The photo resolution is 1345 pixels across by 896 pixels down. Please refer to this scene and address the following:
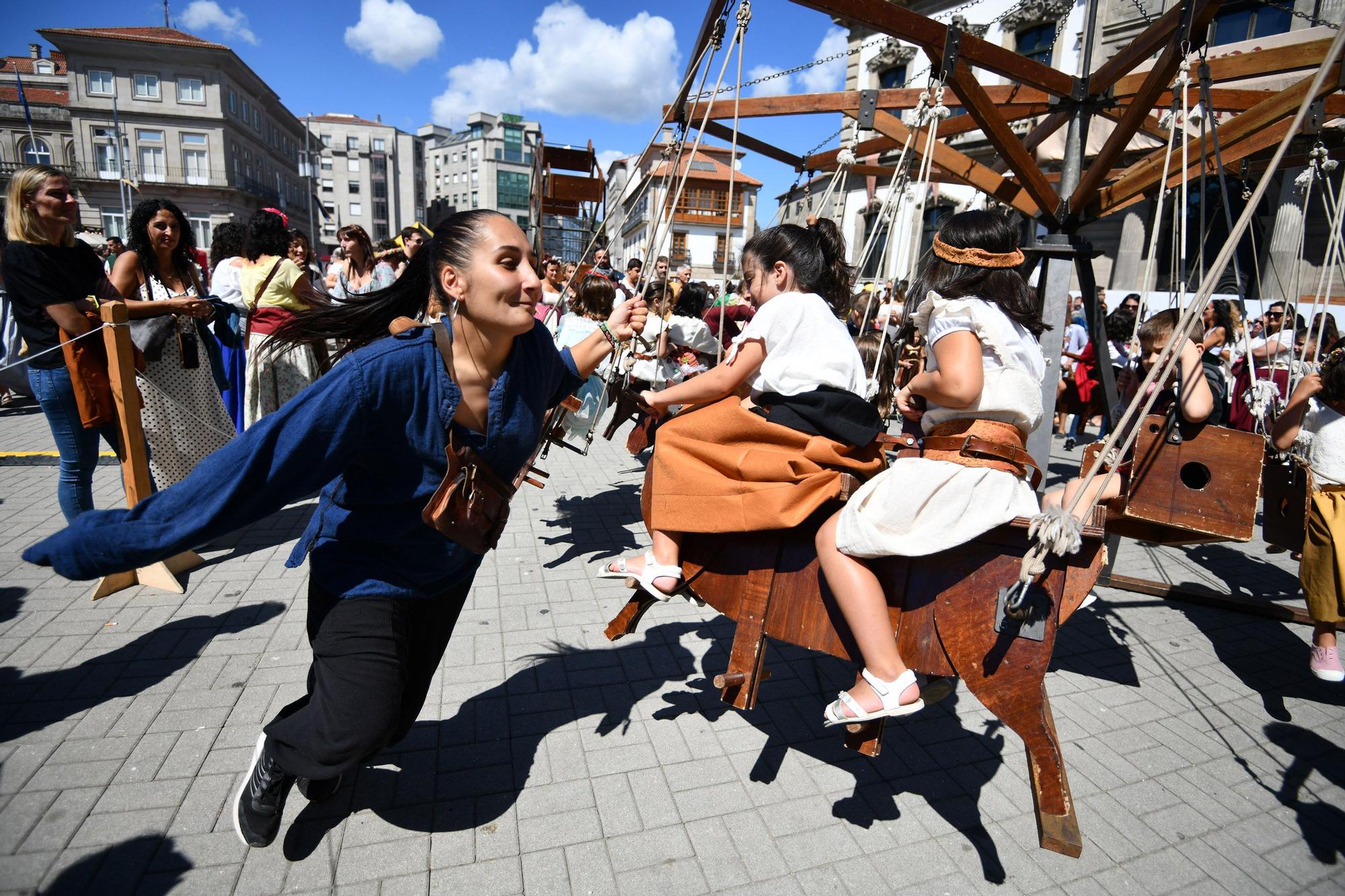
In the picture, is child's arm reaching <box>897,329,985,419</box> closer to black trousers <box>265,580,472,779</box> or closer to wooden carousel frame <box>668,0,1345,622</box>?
wooden carousel frame <box>668,0,1345,622</box>

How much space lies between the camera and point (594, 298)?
17.5 feet

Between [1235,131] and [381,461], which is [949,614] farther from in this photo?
[1235,131]

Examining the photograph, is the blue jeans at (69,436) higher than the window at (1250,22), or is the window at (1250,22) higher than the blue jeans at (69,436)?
the window at (1250,22)

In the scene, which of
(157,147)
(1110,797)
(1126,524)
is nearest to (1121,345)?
(1126,524)

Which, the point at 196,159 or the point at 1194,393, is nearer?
the point at 1194,393

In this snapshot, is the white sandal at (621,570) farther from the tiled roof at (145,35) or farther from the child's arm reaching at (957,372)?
the tiled roof at (145,35)

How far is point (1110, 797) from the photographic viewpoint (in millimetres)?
2695

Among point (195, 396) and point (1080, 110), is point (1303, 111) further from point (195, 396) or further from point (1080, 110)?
point (195, 396)

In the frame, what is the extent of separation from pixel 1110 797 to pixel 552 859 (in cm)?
220

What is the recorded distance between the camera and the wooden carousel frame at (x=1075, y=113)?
3213mm

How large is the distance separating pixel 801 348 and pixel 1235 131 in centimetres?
336

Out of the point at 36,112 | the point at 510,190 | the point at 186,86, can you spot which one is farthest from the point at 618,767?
the point at 510,190

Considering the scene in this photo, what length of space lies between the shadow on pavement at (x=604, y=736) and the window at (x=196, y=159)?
56.9 meters

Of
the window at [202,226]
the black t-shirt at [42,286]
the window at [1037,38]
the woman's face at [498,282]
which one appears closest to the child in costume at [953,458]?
the woman's face at [498,282]
